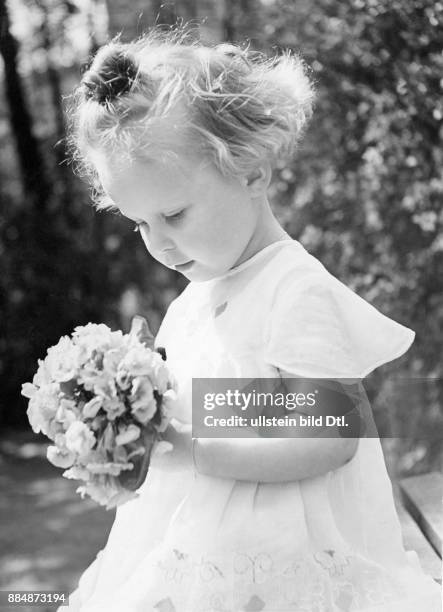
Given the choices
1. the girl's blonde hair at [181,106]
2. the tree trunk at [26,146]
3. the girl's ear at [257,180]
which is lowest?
the tree trunk at [26,146]

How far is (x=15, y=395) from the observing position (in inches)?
138

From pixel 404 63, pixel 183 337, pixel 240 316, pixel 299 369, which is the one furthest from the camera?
pixel 404 63

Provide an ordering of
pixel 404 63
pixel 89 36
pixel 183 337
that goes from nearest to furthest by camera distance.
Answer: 1. pixel 183 337
2. pixel 404 63
3. pixel 89 36

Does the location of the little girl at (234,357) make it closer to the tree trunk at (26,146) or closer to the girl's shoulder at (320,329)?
the girl's shoulder at (320,329)

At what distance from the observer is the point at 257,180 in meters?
1.20

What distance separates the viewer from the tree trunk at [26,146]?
331cm

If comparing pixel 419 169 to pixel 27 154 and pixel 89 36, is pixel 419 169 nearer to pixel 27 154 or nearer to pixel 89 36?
pixel 89 36

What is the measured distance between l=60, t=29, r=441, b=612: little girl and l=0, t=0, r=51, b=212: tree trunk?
Answer: 2.18m

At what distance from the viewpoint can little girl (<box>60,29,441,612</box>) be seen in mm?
1088

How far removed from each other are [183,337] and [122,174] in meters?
0.28

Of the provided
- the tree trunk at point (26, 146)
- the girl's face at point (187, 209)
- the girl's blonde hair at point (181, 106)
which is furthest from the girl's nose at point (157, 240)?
the tree trunk at point (26, 146)

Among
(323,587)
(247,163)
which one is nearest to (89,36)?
(247,163)

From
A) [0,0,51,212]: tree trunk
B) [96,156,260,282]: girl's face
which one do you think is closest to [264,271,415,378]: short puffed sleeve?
[96,156,260,282]: girl's face

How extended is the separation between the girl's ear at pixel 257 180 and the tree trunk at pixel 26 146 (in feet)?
7.45
